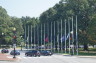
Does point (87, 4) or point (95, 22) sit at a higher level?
point (87, 4)

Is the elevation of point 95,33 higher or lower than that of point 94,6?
lower

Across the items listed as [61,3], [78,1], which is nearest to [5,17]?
[61,3]

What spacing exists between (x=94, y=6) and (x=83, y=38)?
10.7m

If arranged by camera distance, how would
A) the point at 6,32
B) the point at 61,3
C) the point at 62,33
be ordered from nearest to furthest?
1. the point at 62,33
2. the point at 61,3
3. the point at 6,32

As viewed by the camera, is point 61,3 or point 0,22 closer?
point 61,3

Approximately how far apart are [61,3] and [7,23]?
145 feet

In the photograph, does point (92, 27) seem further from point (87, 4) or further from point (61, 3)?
point (61, 3)

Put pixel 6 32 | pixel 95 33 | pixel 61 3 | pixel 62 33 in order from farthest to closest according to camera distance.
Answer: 1. pixel 6 32
2. pixel 61 3
3. pixel 62 33
4. pixel 95 33

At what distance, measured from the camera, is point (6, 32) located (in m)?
142

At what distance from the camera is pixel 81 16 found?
9750 cm

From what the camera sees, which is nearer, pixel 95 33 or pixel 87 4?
pixel 95 33

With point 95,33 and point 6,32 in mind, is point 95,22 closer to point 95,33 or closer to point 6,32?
point 95,33

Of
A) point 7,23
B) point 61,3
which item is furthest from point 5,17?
point 61,3

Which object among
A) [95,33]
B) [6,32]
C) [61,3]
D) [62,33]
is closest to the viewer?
[95,33]
